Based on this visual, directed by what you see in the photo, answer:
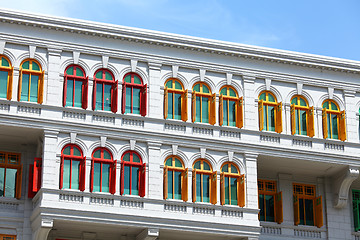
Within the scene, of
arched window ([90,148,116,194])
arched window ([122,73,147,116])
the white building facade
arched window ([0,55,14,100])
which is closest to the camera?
the white building facade

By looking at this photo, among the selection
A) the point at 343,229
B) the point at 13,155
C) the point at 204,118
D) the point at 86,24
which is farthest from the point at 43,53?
the point at 343,229

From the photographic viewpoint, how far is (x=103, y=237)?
37812mm

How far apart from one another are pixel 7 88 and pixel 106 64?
451 centimetres

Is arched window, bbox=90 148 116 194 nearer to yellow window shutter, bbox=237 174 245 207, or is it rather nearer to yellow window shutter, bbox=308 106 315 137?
yellow window shutter, bbox=237 174 245 207

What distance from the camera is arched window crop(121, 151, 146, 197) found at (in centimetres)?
3738

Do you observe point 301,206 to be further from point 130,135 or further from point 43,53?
point 43,53

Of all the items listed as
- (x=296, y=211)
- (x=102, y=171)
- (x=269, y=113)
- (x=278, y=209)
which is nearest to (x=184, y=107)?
(x=269, y=113)

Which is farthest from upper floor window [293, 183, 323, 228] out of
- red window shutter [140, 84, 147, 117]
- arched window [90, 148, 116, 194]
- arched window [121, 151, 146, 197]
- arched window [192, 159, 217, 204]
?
arched window [90, 148, 116, 194]

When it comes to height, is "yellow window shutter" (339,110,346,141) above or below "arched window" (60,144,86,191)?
above

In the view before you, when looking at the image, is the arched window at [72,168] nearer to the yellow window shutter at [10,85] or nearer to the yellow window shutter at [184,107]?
the yellow window shutter at [10,85]

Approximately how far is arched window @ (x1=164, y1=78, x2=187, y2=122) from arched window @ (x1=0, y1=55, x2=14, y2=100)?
687 cm

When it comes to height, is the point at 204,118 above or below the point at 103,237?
above

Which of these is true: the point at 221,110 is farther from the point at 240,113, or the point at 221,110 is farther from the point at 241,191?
the point at 241,191

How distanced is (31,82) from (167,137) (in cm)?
635
